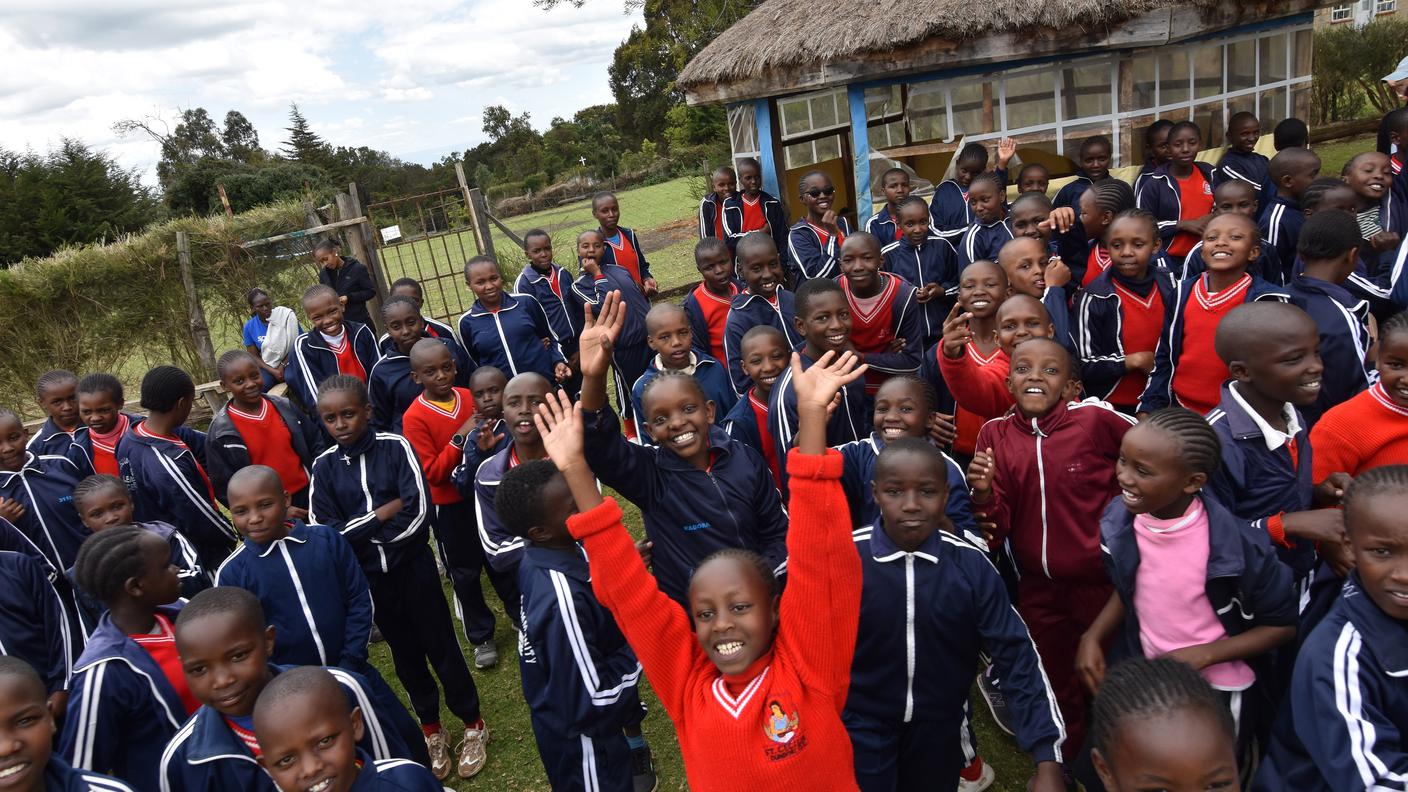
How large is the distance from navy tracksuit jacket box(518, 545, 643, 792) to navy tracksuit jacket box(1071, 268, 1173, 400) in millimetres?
2454

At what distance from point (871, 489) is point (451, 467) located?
2.12 metres

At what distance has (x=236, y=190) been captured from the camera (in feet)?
66.6

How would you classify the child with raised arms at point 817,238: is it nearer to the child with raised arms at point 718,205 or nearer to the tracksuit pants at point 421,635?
the child with raised arms at point 718,205

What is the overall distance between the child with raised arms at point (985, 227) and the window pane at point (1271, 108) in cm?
445

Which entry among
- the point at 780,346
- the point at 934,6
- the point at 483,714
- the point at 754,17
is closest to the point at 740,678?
the point at 780,346

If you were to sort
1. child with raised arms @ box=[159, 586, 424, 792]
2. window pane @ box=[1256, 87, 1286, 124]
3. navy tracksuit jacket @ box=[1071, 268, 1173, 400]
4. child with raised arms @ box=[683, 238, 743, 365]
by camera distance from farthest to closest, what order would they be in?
1. window pane @ box=[1256, 87, 1286, 124]
2. child with raised arms @ box=[683, 238, 743, 365]
3. navy tracksuit jacket @ box=[1071, 268, 1173, 400]
4. child with raised arms @ box=[159, 586, 424, 792]

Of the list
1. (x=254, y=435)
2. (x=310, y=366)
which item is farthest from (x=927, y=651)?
(x=310, y=366)

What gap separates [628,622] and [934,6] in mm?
6445

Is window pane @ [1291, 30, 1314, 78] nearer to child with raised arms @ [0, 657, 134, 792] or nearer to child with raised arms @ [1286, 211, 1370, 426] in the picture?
child with raised arms @ [1286, 211, 1370, 426]

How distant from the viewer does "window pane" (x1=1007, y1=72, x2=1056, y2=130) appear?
23.2 feet

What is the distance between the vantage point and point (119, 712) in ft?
7.93

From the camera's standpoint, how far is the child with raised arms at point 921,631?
2.23 metres

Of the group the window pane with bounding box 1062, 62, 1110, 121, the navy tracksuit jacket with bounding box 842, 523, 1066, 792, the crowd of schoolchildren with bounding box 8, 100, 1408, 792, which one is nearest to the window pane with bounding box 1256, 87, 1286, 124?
the window pane with bounding box 1062, 62, 1110, 121

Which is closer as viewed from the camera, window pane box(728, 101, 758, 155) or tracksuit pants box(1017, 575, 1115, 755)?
tracksuit pants box(1017, 575, 1115, 755)
